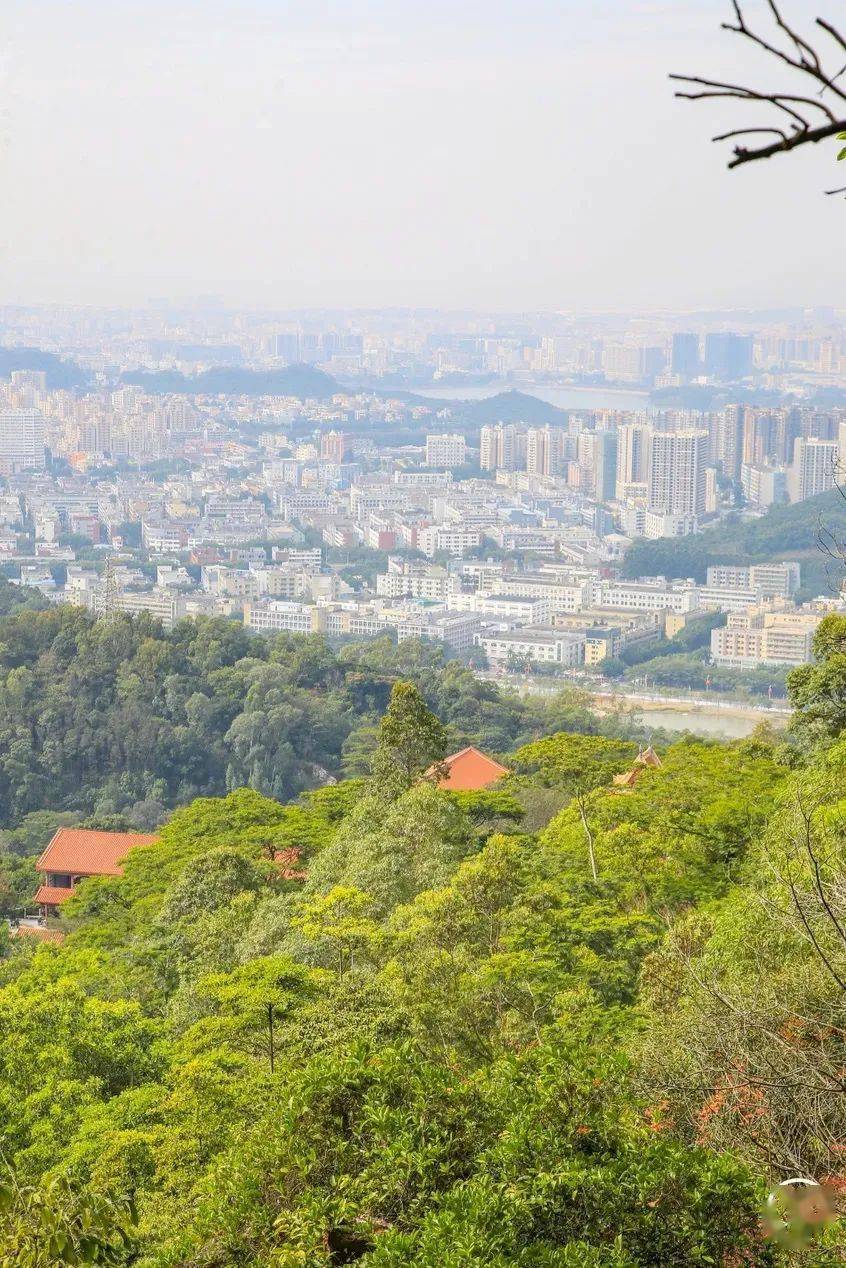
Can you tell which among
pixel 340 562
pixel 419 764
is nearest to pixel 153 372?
pixel 340 562

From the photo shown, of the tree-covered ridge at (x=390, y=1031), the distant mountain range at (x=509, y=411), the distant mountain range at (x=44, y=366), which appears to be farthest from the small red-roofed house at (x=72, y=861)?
the distant mountain range at (x=44, y=366)

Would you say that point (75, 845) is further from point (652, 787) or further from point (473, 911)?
point (473, 911)

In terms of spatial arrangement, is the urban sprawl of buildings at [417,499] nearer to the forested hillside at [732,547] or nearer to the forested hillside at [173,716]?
the forested hillside at [732,547]

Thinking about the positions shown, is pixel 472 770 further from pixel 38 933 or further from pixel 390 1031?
pixel 390 1031

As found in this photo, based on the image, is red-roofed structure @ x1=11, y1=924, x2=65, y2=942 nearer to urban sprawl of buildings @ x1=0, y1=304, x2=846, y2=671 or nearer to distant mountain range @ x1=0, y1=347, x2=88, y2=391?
urban sprawl of buildings @ x1=0, y1=304, x2=846, y2=671

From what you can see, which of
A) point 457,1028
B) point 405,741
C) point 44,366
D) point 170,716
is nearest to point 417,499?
point 44,366
